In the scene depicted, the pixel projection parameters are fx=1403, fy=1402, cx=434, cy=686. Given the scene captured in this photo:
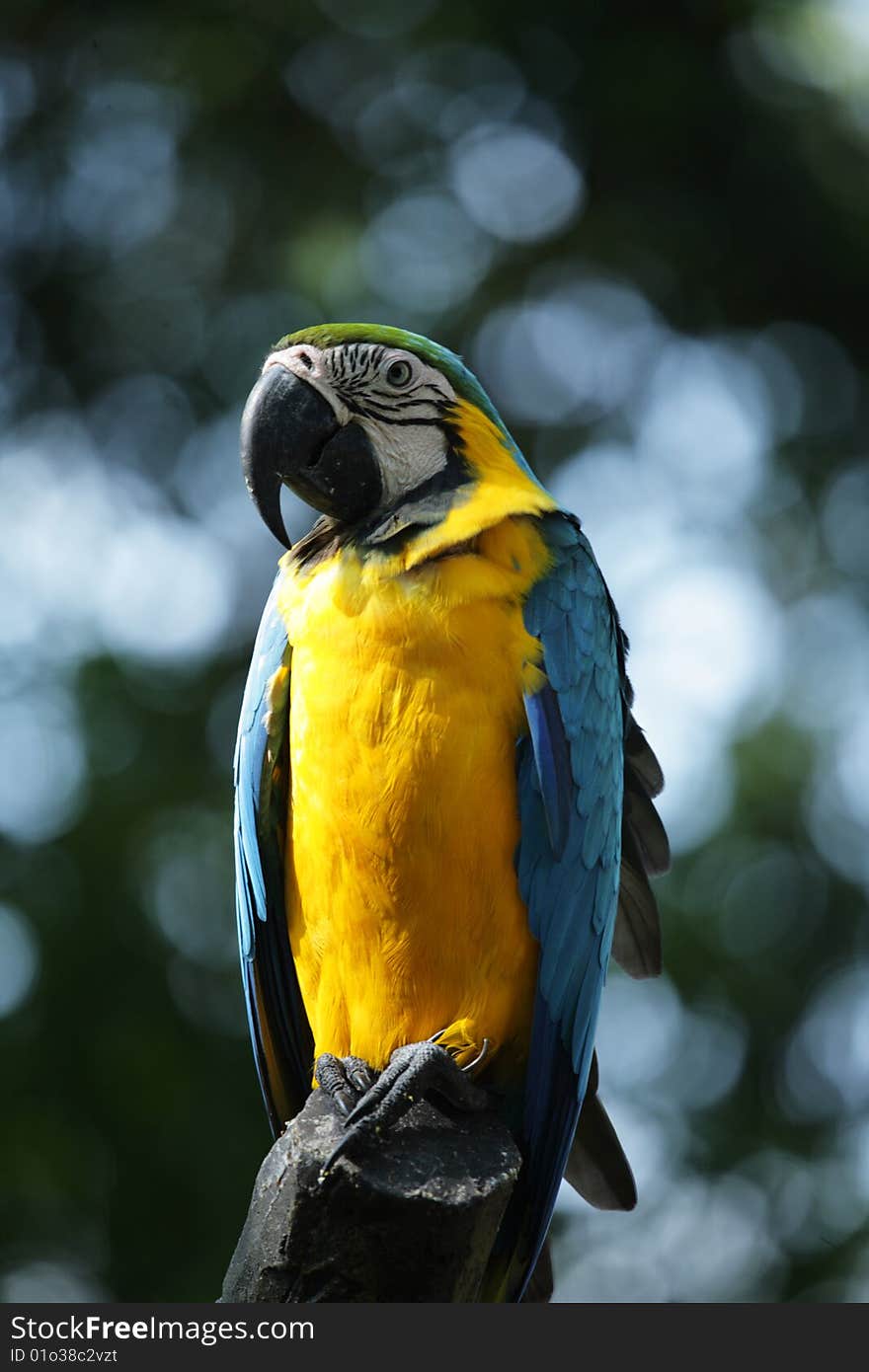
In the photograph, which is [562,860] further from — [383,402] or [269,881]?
[383,402]

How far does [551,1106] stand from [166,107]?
672 cm

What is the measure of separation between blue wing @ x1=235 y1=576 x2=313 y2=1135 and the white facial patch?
0.39 meters

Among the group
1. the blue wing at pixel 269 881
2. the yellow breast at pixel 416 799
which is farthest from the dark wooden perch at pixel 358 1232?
the blue wing at pixel 269 881

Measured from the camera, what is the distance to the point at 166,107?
25.6 feet

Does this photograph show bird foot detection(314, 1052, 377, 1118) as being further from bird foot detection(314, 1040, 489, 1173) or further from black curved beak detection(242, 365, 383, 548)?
black curved beak detection(242, 365, 383, 548)

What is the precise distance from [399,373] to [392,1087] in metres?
1.43

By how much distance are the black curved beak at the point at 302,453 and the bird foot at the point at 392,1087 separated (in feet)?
3.53

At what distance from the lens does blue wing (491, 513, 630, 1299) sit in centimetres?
271

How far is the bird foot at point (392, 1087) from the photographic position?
224 cm

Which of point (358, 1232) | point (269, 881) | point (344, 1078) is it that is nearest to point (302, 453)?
point (269, 881)

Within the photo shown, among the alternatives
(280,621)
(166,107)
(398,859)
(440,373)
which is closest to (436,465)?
(440,373)

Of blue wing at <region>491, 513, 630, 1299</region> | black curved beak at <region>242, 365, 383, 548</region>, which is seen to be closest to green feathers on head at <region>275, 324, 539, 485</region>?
black curved beak at <region>242, 365, 383, 548</region>

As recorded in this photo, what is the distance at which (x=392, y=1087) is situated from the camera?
91.7 inches

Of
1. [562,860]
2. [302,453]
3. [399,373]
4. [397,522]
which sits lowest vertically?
[562,860]
